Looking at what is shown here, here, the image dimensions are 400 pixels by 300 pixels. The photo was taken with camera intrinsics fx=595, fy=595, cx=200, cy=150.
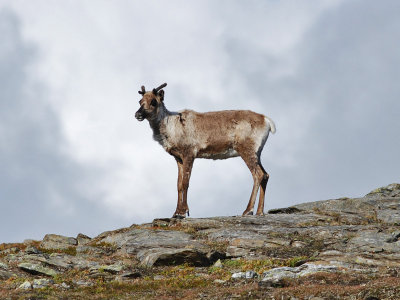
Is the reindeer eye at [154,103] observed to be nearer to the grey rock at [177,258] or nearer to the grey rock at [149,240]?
the grey rock at [149,240]

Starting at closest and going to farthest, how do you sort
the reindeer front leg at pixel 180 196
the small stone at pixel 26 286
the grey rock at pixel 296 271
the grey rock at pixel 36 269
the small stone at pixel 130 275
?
the small stone at pixel 26 286, the grey rock at pixel 296 271, the small stone at pixel 130 275, the grey rock at pixel 36 269, the reindeer front leg at pixel 180 196

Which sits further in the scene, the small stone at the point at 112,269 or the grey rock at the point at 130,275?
the small stone at the point at 112,269

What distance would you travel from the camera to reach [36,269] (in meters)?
17.6

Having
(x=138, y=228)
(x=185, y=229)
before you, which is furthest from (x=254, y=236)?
(x=138, y=228)

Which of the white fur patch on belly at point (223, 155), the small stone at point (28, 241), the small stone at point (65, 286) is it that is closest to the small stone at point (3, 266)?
the small stone at point (65, 286)

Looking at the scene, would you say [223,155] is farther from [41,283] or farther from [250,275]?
[41,283]

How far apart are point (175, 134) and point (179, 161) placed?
1.23 metres

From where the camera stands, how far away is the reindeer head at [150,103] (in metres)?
25.6

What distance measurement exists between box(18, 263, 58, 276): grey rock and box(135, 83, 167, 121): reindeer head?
9.20 m

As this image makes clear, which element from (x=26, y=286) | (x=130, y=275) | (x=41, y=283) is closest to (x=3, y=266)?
(x=41, y=283)

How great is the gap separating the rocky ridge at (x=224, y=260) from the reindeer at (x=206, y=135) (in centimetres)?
237

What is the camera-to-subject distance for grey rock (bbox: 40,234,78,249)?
74.0 ft

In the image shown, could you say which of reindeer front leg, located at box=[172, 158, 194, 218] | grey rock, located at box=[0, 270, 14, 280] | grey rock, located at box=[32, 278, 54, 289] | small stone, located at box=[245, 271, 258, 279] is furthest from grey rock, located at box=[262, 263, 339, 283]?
reindeer front leg, located at box=[172, 158, 194, 218]

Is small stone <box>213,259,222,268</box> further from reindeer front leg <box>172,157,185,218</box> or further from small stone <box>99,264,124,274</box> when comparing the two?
reindeer front leg <box>172,157,185,218</box>
